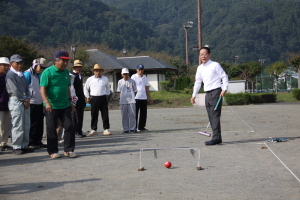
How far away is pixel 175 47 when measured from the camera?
144250 mm

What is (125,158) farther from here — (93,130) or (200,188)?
(93,130)

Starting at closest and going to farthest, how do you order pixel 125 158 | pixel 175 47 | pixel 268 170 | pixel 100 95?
pixel 268 170
pixel 125 158
pixel 100 95
pixel 175 47

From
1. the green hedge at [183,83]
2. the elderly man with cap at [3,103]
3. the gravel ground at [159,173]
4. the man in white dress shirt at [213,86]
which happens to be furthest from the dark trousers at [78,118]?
the green hedge at [183,83]

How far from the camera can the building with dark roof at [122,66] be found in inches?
2000

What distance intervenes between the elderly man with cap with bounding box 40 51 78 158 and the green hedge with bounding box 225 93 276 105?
26.0m

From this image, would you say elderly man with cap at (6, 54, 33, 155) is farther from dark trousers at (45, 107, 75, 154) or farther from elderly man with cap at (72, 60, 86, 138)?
elderly man with cap at (72, 60, 86, 138)

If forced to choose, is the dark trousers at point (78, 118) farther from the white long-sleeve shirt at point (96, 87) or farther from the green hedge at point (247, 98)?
the green hedge at point (247, 98)

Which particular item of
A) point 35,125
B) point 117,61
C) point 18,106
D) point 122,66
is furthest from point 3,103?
point 117,61

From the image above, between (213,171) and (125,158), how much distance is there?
1.97 meters

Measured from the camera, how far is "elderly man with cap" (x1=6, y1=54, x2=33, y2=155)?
8289 millimetres

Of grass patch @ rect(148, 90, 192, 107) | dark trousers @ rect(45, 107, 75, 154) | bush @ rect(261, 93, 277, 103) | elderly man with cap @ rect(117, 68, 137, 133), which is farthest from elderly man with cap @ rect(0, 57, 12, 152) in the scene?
bush @ rect(261, 93, 277, 103)

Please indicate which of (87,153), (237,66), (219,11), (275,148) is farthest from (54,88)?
(219,11)

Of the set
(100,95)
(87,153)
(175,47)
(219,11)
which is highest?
(219,11)

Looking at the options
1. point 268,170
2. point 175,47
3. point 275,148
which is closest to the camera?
point 268,170
